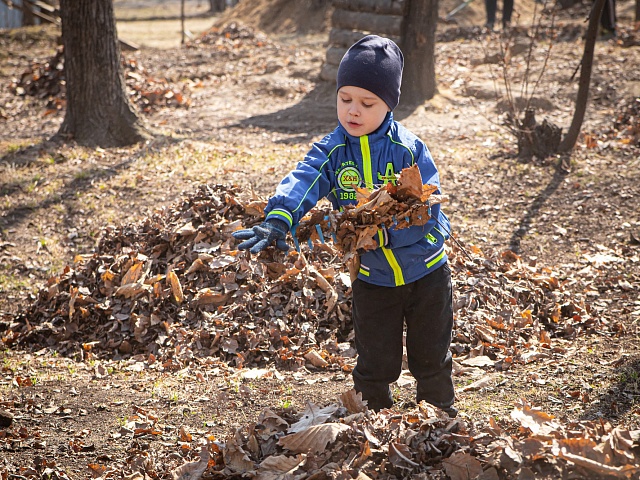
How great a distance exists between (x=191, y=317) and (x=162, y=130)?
5.38 meters

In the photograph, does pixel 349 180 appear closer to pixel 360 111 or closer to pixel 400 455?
pixel 360 111

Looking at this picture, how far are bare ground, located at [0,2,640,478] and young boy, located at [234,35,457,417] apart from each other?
1.83 feet

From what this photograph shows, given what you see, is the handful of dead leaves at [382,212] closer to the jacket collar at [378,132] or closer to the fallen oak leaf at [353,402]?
the jacket collar at [378,132]

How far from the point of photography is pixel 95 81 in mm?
9094

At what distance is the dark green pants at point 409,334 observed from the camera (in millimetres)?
3471

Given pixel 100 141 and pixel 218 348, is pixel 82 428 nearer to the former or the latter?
pixel 218 348

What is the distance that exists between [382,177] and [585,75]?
18.3 ft

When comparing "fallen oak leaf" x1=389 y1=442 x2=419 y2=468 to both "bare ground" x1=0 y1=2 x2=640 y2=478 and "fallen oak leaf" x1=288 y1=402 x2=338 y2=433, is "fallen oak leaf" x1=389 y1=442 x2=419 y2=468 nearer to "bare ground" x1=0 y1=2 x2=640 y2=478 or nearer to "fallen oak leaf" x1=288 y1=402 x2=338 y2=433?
"fallen oak leaf" x1=288 y1=402 x2=338 y2=433

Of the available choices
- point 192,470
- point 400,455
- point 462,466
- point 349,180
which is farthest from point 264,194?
point 462,466

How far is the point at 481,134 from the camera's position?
9898mm

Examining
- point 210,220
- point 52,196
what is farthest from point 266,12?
point 210,220

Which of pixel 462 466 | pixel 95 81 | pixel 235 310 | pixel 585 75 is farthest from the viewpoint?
pixel 95 81

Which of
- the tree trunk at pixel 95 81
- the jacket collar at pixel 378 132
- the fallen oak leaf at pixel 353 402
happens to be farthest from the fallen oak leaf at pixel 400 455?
the tree trunk at pixel 95 81

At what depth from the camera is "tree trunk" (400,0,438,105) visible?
10.8 m
